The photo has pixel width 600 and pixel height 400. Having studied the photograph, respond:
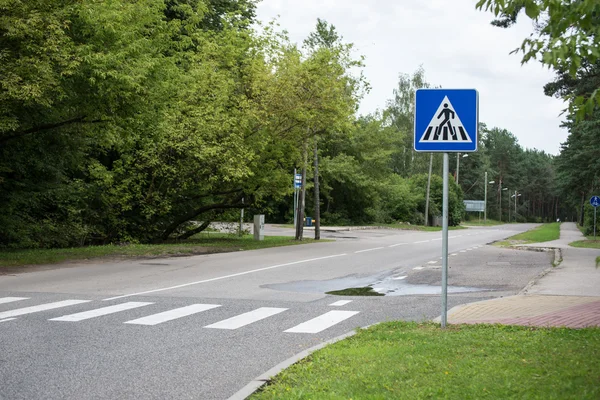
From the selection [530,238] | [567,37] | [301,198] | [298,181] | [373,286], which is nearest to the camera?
[567,37]

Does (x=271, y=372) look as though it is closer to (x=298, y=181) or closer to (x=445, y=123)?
(x=445, y=123)

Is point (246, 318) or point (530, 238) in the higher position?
point (530, 238)

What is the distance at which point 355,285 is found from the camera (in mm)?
15016

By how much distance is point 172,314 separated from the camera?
34.0 feet

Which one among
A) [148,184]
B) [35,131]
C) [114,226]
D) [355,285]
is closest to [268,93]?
[148,184]

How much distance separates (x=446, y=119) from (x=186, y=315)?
4.70 m

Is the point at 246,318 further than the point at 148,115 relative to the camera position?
No

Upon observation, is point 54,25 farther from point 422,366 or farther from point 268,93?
point 422,366

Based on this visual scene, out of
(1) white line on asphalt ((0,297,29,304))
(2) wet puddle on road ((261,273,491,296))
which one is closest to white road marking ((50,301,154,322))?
(1) white line on asphalt ((0,297,29,304))

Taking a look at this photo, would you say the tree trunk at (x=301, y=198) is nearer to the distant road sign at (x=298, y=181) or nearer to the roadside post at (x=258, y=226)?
the distant road sign at (x=298, y=181)

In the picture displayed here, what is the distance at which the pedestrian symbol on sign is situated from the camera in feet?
27.9

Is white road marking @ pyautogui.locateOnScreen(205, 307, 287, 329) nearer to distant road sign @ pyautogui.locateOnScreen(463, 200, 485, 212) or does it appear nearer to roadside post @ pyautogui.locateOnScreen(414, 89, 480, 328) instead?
roadside post @ pyautogui.locateOnScreen(414, 89, 480, 328)

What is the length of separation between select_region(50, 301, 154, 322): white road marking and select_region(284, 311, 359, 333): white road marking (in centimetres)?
295

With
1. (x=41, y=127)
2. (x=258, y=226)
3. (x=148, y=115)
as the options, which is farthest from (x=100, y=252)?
(x=258, y=226)
